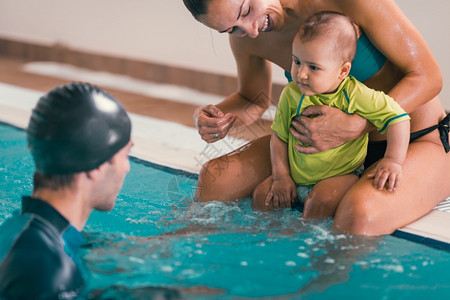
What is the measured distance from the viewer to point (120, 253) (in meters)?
2.39

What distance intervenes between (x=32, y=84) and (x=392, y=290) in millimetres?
5574

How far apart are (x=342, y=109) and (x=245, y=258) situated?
0.83 m

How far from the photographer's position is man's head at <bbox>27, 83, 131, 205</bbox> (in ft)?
6.23

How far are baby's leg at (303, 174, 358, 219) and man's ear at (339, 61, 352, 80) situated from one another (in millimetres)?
491

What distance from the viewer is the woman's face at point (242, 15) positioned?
2781 mm

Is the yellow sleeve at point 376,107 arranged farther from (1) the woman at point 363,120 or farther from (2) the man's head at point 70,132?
(2) the man's head at point 70,132

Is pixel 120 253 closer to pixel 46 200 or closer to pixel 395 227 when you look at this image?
pixel 46 200

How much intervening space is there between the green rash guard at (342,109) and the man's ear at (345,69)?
6cm

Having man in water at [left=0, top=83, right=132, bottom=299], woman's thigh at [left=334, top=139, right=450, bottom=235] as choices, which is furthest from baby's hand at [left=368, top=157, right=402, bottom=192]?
man in water at [left=0, top=83, right=132, bottom=299]

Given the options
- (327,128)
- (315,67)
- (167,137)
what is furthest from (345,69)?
(167,137)

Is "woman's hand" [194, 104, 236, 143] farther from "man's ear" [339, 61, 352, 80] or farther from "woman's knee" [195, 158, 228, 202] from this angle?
"man's ear" [339, 61, 352, 80]

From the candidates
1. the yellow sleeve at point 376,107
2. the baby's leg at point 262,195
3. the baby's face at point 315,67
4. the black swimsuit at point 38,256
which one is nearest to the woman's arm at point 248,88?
the baby's leg at point 262,195

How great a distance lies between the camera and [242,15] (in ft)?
9.33

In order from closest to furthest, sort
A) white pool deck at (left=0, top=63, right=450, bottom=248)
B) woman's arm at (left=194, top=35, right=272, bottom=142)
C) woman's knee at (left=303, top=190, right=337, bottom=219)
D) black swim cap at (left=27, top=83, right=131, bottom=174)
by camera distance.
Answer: black swim cap at (left=27, top=83, right=131, bottom=174), woman's knee at (left=303, top=190, right=337, bottom=219), white pool deck at (left=0, top=63, right=450, bottom=248), woman's arm at (left=194, top=35, right=272, bottom=142)
